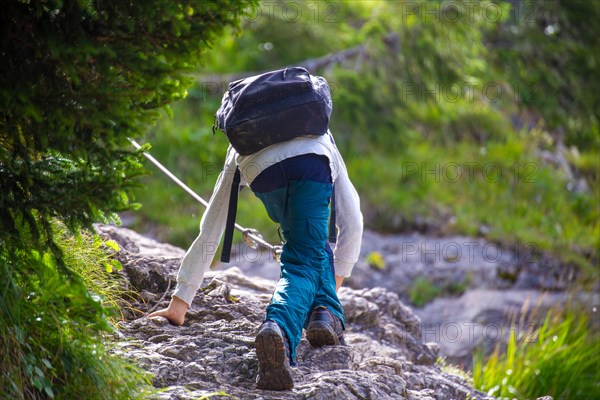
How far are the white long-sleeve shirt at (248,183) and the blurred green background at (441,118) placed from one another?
4.62m

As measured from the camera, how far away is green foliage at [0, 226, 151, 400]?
310cm

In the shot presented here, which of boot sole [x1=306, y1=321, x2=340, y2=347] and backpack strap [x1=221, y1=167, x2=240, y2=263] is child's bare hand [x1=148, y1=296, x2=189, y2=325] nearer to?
backpack strap [x1=221, y1=167, x2=240, y2=263]

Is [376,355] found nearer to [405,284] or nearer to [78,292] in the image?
[78,292]

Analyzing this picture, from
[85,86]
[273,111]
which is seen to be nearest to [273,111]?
[273,111]

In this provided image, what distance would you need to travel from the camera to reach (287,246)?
12.7 ft

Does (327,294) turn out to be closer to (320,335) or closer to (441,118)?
(320,335)

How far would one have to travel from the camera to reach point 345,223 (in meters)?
4.21

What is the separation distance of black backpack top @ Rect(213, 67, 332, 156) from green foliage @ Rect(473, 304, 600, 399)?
261 centimetres

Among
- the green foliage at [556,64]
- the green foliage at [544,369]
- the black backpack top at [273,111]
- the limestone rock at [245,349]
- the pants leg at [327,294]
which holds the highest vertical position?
the green foliage at [556,64]

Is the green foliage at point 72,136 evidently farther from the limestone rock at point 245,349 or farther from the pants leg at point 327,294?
the pants leg at point 327,294

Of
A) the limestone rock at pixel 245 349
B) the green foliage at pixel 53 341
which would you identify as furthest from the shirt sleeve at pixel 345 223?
the green foliage at pixel 53 341

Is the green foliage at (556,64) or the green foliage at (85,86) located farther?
the green foliage at (556,64)

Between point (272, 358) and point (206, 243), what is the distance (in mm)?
863

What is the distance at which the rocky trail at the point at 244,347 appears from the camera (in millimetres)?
3547
